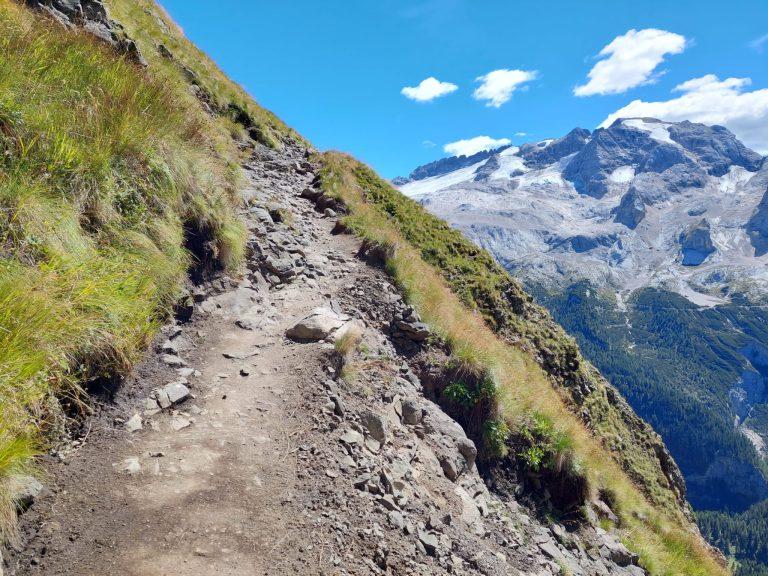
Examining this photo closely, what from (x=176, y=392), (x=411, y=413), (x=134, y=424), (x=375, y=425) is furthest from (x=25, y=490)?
(x=411, y=413)

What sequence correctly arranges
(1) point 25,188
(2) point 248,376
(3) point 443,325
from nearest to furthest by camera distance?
(1) point 25,188
(2) point 248,376
(3) point 443,325

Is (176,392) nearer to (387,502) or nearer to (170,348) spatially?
(170,348)

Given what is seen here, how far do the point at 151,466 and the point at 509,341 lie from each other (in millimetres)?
15659

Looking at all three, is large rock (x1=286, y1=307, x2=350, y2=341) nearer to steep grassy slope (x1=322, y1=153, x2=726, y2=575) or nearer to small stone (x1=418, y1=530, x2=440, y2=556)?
steep grassy slope (x1=322, y1=153, x2=726, y2=575)

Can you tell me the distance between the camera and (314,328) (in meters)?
8.56

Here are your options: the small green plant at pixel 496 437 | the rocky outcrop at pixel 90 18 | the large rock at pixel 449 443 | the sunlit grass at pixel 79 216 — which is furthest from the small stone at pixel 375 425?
the rocky outcrop at pixel 90 18

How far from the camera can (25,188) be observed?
568 centimetres

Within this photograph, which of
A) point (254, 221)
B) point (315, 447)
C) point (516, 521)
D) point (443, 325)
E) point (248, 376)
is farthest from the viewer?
point (254, 221)

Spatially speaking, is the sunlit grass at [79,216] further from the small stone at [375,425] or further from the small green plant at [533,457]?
the small green plant at [533,457]

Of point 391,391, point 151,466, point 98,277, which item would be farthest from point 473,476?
point 98,277

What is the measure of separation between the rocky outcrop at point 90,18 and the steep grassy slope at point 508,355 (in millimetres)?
8091

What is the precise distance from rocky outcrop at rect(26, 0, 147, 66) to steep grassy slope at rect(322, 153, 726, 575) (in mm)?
8091

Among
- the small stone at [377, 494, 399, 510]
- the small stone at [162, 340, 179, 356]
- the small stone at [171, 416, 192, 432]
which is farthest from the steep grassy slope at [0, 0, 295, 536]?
the small stone at [377, 494, 399, 510]

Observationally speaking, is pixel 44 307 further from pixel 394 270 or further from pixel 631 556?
pixel 631 556
